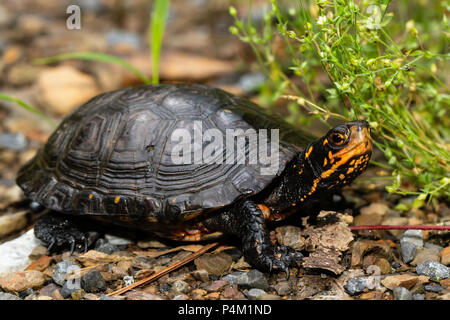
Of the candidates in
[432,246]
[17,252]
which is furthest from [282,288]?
[17,252]

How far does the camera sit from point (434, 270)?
6.91ft

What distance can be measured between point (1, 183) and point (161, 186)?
5.93ft

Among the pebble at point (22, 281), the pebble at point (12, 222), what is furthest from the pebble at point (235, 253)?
the pebble at point (12, 222)

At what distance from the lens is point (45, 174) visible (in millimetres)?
2834

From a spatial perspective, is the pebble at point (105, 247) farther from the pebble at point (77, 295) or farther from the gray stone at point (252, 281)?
the gray stone at point (252, 281)

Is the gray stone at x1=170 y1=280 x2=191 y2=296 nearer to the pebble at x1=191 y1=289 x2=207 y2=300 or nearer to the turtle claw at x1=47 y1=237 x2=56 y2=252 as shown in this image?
the pebble at x1=191 y1=289 x2=207 y2=300

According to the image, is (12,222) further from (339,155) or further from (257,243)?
(339,155)

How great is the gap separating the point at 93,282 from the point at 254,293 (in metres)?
0.83

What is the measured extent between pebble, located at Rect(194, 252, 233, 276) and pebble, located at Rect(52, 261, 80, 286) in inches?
27.3

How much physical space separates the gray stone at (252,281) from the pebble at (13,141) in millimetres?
2797

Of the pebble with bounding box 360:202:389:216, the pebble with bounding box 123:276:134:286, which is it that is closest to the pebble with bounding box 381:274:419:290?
the pebble with bounding box 360:202:389:216

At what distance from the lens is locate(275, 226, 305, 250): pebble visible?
92.0 inches

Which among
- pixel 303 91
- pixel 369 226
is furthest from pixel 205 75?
pixel 369 226
